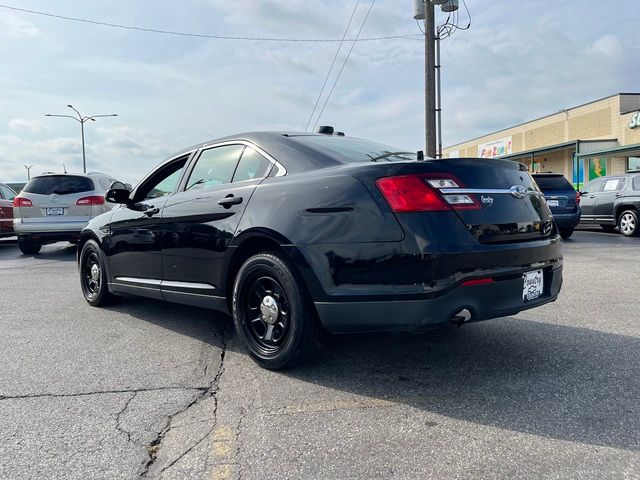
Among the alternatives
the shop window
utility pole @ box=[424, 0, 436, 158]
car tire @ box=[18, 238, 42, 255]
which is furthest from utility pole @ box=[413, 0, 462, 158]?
the shop window

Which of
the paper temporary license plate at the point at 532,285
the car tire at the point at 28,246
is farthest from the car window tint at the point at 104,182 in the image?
the paper temporary license plate at the point at 532,285

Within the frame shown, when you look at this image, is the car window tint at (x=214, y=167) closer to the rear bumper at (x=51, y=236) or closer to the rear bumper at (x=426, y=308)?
the rear bumper at (x=426, y=308)

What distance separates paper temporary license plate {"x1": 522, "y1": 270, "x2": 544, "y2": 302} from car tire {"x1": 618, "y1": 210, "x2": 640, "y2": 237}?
449 inches

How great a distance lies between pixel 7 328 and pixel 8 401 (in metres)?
2.02

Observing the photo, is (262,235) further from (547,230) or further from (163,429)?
(547,230)

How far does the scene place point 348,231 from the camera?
3.16 m

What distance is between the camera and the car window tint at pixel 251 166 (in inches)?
153

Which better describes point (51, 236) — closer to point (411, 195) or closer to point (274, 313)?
point (274, 313)

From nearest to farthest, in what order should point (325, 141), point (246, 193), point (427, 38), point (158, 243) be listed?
point (246, 193) → point (325, 141) → point (158, 243) → point (427, 38)

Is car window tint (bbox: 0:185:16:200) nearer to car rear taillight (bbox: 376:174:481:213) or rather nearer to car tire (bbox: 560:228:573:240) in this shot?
car rear taillight (bbox: 376:174:481:213)

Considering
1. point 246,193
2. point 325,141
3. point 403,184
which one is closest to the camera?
point 403,184

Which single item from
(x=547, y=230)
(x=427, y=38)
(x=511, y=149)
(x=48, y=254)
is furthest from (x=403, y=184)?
(x=511, y=149)

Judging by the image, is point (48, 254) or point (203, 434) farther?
point (48, 254)

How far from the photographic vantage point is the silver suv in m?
10.8
